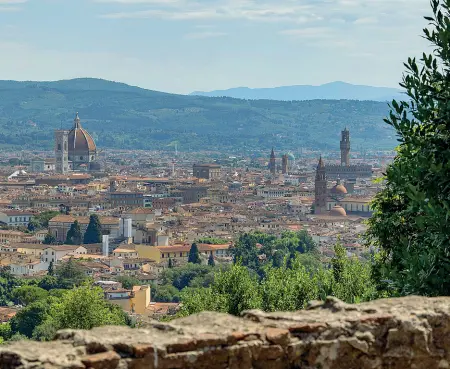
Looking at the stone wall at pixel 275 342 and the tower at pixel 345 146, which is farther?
the tower at pixel 345 146

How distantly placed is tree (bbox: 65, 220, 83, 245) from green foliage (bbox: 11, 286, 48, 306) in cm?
2415

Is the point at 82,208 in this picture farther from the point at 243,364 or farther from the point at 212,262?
the point at 243,364

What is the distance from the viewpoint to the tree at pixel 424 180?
7.00 meters

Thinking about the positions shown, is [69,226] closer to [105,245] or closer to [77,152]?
[105,245]

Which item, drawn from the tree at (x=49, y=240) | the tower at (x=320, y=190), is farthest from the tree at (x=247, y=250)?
the tower at (x=320, y=190)

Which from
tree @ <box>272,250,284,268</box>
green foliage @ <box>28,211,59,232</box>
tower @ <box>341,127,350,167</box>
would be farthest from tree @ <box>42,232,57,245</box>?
tower @ <box>341,127,350,167</box>

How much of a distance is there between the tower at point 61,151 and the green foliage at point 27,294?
314 feet

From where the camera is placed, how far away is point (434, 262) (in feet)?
22.8

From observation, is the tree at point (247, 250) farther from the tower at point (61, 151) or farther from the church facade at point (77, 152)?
the church facade at point (77, 152)

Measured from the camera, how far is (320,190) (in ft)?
316

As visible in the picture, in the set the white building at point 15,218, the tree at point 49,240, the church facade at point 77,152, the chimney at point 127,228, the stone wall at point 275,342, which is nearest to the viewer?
the stone wall at point 275,342

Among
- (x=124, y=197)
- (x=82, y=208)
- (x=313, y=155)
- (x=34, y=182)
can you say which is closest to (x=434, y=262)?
(x=82, y=208)

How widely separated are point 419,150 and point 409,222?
2.53 ft

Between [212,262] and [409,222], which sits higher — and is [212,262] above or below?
below
